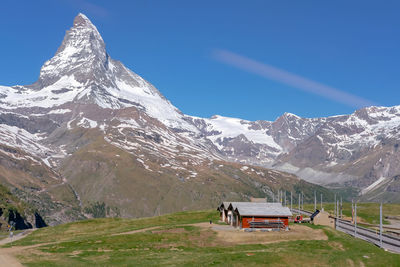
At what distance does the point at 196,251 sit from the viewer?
76500 millimetres

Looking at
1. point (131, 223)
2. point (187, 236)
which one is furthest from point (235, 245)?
point (131, 223)

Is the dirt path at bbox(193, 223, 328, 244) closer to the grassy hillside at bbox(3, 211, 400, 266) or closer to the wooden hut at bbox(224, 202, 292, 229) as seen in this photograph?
the grassy hillside at bbox(3, 211, 400, 266)

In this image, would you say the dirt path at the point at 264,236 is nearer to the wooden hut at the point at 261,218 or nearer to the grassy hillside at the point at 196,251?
the grassy hillside at the point at 196,251

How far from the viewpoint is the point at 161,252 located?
75.1 metres

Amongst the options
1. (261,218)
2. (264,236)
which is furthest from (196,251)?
(261,218)

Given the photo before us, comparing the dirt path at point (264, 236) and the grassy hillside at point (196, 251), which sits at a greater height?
the dirt path at point (264, 236)

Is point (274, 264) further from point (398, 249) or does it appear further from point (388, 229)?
point (388, 229)

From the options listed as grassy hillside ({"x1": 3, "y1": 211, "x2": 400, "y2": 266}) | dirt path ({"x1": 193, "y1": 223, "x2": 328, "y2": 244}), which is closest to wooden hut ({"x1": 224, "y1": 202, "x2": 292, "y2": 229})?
dirt path ({"x1": 193, "y1": 223, "x2": 328, "y2": 244})

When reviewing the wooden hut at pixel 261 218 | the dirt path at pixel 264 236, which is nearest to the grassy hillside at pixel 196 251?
the dirt path at pixel 264 236

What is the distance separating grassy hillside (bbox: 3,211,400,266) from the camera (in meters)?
66.4

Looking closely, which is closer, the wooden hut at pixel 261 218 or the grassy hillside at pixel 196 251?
the grassy hillside at pixel 196 251

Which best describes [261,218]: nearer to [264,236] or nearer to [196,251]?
[264,236]

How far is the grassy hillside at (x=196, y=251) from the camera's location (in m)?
66.4

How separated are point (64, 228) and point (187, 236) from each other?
4952 centimetres
